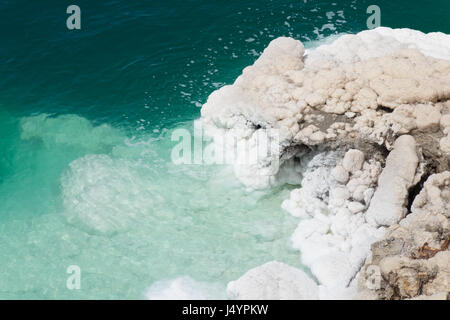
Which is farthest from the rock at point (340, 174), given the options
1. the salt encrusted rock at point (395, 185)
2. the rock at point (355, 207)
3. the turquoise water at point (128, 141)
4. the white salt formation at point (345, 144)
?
the turquoise water at point (128, 141)

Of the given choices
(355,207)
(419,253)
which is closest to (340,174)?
(355,207)

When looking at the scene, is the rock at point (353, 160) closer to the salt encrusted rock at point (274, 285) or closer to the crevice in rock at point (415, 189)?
the crevice in rock at point (415, 189)

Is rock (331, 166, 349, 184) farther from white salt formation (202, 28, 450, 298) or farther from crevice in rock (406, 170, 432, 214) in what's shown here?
crevice in rock (406, 170, 432, 214)

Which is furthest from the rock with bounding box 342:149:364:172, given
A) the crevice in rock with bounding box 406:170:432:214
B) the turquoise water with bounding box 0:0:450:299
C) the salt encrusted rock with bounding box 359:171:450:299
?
the turquoise water with bounding box 0:0:450:299

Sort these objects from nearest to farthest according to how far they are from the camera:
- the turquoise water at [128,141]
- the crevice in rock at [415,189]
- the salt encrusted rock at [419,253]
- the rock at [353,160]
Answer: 1. the salt encrusted rock at [419,253]
2. the crevice in rock at [415,189]
3. the rock at [353,160]
4. the turquoise water at [128,141]

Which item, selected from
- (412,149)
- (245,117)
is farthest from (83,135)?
(412,149)

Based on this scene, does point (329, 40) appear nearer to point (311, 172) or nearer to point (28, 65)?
point (311, 172)
